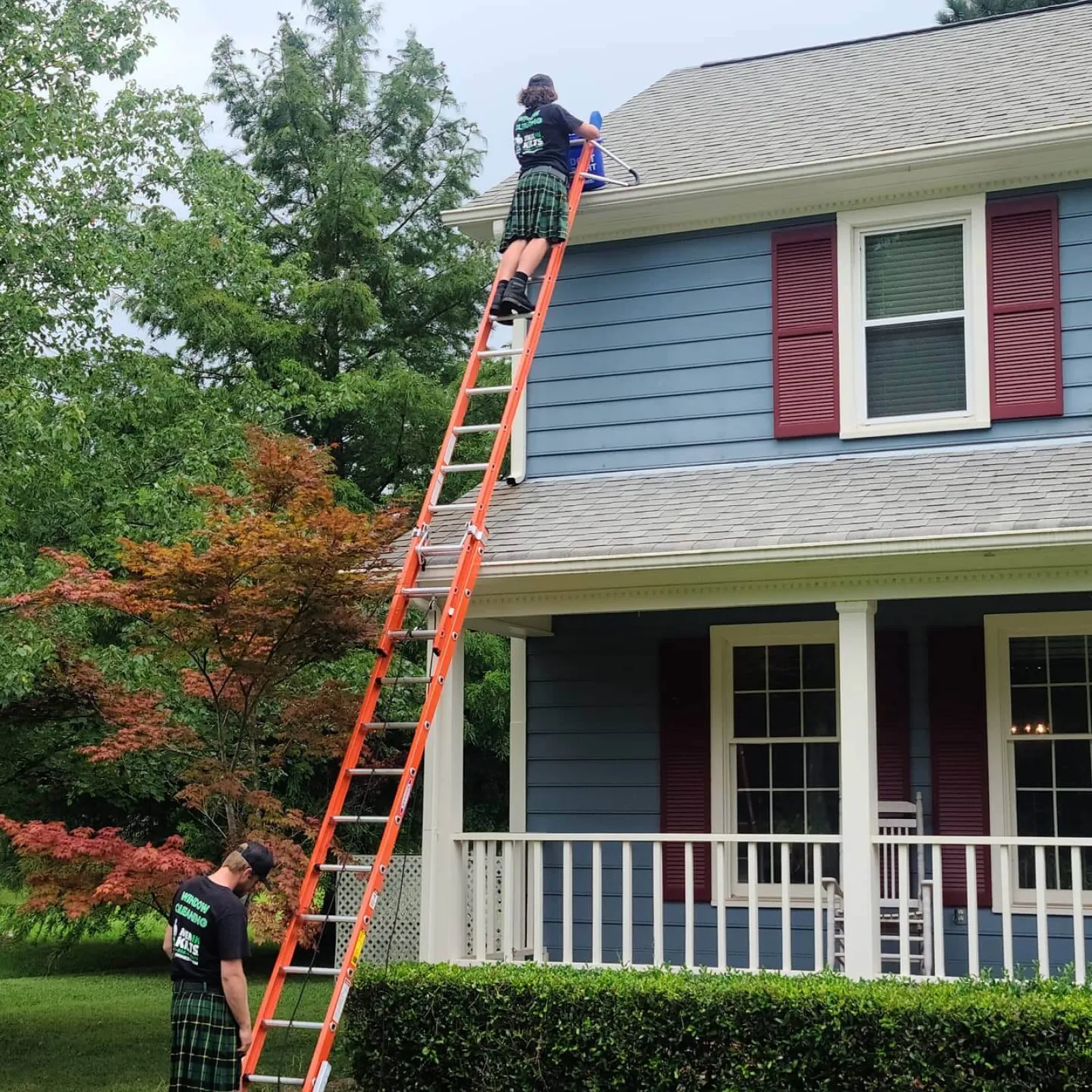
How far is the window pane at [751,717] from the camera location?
392 inches

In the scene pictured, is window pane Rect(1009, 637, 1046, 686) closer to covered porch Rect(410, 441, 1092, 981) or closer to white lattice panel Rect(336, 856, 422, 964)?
covered porch Rect(410, 441, 1092, 981)

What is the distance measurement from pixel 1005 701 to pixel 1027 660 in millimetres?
313

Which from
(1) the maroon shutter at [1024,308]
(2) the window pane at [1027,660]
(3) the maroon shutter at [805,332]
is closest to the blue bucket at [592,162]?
(3) the maroon shutter at [805,332]

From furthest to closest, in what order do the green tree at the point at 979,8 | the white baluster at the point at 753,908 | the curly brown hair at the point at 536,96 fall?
the green tree at the point at 979,8
the curly brown hair at the point at 536,96
the white baluster at the point at 753,908

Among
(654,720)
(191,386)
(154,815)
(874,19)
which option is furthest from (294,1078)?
(874,19)

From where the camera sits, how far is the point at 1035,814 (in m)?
9.21

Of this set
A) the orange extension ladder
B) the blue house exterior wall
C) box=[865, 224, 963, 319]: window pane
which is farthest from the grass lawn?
box=[865, 224, 963, 319]: window pane

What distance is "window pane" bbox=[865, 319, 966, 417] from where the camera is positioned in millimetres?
9539

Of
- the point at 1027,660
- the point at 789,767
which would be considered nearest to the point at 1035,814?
the point at 1027,660

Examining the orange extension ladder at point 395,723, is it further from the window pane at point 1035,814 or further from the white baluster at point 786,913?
the window pane at point 1035,814

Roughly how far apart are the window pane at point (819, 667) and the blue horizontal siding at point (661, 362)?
4.25 ft

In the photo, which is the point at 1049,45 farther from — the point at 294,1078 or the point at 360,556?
the point at 294,1078

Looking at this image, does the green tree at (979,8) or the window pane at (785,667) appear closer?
the window pane at (785,667)

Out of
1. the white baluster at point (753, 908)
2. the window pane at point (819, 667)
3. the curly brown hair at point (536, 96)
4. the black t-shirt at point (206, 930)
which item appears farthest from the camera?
the curly brown hair at point (536, 96)
